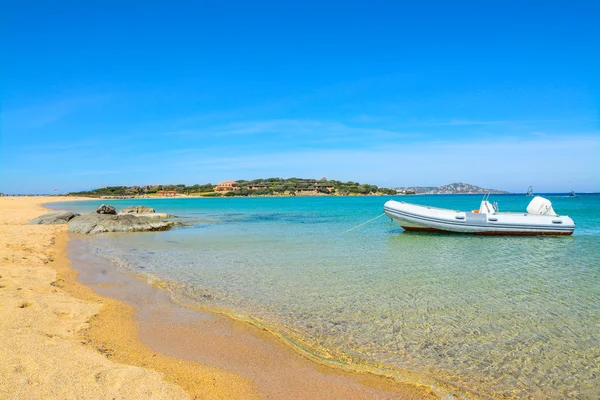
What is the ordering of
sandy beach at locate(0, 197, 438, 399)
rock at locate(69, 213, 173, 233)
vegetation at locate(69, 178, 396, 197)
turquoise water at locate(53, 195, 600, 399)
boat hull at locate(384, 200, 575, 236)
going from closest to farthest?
sandy beach at locate(0, 197, 438, 399) → turquoise water at locate(53, 195, 600, 399) → boat hull at locate(384, 200, 575, 236) → rock at locate(69, 213, 173, 233) → vegetation at locate(69, 178, 396, 197)

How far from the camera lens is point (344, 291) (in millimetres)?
8141

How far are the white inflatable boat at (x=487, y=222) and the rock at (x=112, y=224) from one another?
48.0 feet

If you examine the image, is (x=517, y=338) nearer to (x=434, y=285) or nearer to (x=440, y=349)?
(x=440, y=349)

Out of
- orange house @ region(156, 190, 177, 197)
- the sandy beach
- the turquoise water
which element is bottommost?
the turquoise water

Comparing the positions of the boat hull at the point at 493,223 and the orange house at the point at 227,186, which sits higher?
the orange house at the point at 227,186

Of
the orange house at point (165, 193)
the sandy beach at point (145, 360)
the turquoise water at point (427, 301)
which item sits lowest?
the turquoise water at point (427, 301)

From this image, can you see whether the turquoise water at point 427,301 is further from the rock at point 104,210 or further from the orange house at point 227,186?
the orange house at point 227,186

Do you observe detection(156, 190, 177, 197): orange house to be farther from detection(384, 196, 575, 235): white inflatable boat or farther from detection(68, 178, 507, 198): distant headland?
detection(384, 196, 575, 235): white inflatable boat

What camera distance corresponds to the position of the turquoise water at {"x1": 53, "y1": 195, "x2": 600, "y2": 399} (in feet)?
15.6

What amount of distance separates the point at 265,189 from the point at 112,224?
135 meters

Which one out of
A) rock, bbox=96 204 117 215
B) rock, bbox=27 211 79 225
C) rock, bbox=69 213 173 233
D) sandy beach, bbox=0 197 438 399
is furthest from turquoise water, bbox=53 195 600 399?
rock, bbox=96 204 117 215

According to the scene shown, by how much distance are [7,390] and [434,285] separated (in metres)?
7.83

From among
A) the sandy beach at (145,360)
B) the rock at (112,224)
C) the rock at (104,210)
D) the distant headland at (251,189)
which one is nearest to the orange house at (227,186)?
the distant headland at (251,189)

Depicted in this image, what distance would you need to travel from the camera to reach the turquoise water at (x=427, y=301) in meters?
4.74
